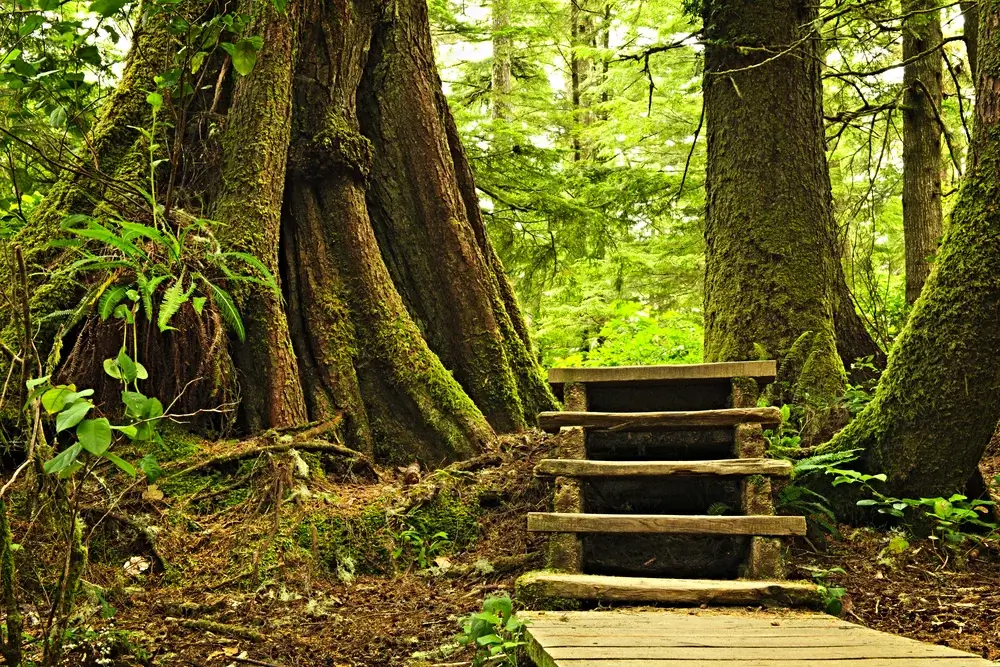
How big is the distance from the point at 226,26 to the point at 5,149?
39.6 inches

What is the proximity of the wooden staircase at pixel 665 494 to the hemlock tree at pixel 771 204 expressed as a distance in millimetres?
1237

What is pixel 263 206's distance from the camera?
17.5 feet

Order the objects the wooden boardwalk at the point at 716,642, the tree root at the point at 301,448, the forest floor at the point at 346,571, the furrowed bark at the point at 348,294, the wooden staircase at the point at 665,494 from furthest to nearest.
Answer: the furrowed bark at the point at 348,294 < the tree root at the point at 301,448 < the wooden staircase at the point at 665,494 < the forest floor at the point at 346,571 < the wooden boardwalk at the point at 716,642

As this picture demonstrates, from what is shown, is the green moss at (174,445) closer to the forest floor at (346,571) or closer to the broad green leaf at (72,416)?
the forest floor at (346,571)

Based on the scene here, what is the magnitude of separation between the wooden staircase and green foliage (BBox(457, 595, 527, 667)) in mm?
529

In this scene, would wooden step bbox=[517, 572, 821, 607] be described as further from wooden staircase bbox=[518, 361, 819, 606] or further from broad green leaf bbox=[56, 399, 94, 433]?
broad green leaf bbox=[56, 399, 94, 433]

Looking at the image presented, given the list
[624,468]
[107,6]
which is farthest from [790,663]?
[107,6]

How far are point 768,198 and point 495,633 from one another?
4.34 metres

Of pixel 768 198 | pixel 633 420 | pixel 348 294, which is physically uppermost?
pixel 768 198

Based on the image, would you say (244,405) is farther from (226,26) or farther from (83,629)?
(226,26)

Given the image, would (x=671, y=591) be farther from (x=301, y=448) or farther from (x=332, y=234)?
(x=332, y=234)

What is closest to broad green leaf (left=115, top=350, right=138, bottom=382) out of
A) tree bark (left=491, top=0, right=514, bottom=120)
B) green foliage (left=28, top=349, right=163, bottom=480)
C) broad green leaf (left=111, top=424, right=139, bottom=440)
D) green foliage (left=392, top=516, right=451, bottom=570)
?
green foliage (left=28, top=349, right=163, bottom=480)

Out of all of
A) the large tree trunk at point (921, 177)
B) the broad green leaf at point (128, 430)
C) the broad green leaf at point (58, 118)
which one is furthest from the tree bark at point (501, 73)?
the broad green leaf at point (128, 430)

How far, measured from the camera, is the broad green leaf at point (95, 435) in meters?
1.78
